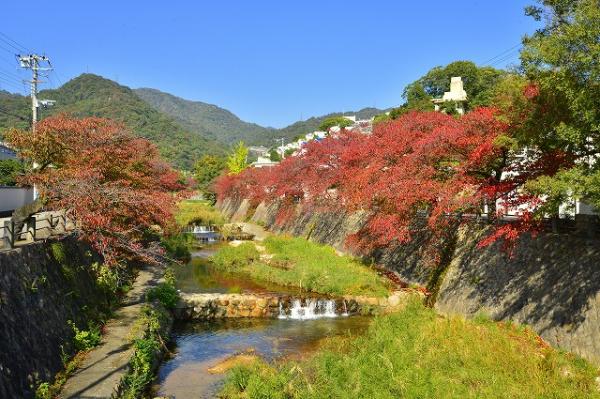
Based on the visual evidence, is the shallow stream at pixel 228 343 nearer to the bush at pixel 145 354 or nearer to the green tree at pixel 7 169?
the bush at pixel 145 354

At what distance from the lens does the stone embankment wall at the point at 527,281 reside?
40.6 ft

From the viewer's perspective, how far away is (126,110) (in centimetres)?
15362

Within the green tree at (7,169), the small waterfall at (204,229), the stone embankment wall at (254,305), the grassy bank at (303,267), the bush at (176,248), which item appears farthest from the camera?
the small waterfall at (204,229)

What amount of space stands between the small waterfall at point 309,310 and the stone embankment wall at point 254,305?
19 centimetres

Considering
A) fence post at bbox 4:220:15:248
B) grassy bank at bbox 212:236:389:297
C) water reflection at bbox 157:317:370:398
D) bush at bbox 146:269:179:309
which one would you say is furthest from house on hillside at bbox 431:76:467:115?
fence post at bbox 4:220:15:248

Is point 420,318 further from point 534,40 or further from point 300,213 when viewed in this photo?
point 300,213

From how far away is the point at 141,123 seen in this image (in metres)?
151

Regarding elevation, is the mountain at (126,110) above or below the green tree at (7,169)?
above

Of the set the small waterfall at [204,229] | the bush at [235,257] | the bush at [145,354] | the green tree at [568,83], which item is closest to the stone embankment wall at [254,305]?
the bush at [145,354]

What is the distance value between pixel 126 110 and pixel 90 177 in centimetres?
15056

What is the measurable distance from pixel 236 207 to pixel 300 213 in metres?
28.2

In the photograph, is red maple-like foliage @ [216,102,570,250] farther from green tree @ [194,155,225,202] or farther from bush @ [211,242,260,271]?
green tree @ [194,155,225,202]

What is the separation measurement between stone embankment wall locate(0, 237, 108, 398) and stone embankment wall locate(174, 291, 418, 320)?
5.38 meters

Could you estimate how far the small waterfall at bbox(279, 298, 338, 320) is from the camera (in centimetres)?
2045
